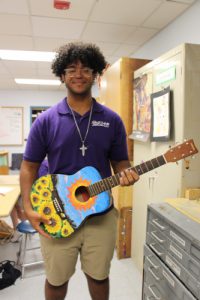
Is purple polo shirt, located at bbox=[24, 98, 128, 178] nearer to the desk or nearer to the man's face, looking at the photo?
the man's face

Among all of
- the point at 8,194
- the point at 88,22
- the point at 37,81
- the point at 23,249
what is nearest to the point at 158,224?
the point at 8,194

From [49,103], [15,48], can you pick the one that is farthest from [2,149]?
[15,48]

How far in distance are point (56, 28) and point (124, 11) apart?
2.86ft

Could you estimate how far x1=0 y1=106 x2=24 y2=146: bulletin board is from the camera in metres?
7.76

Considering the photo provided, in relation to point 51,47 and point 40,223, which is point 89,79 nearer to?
point 40,223

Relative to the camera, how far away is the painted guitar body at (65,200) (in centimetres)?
136

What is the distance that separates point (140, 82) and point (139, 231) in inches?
53.0

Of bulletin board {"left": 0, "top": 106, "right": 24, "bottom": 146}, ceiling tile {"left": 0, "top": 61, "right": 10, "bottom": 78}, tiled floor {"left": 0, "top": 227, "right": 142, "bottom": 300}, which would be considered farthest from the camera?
bulletin board {"left": 0, "top": 106, "right": 24, "bottom": 146}

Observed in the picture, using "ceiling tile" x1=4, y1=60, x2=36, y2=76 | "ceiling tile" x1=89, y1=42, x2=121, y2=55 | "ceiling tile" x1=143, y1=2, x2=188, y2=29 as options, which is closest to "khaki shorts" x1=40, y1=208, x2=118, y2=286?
"ceiling tile" x1=143, y1=2, x2=188, y2=29

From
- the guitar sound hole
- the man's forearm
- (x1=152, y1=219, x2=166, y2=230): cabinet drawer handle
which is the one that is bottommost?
(x1=152, y1=219, x2=166, y2=230): cabinet drawer handle

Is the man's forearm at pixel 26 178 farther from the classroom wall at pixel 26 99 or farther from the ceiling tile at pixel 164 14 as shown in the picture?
the classroom wall at pixel 26 99

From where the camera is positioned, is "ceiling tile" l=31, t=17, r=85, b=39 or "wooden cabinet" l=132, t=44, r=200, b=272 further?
"ceiling tile" l=31, t=17, r=85, b=39

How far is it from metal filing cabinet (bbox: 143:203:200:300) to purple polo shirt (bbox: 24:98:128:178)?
411 millimetres

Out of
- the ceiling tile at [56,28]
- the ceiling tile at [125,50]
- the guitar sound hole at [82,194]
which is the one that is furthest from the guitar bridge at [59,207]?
the ceiling tile at [125,50]
